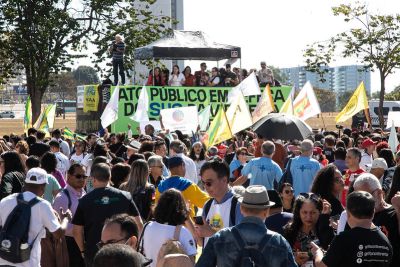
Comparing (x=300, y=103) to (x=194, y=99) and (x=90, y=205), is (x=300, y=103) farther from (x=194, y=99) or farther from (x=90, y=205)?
(x=90, y=205)

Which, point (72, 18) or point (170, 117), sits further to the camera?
point (72, 18)

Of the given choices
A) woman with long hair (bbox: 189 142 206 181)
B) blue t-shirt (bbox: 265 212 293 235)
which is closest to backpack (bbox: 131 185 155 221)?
blue t-shirt (bbox: 265 212 293 235)

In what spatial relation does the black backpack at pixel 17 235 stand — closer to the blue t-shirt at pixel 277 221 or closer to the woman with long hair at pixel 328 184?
the blue t-shirt at pixel 277 221

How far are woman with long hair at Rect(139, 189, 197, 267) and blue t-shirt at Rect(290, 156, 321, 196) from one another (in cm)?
432

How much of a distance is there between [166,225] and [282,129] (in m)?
7.17

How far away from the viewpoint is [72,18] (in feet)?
118

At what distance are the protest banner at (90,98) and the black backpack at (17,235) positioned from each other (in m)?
18.6

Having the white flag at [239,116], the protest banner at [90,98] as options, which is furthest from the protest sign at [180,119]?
the protest banner at [90,98]

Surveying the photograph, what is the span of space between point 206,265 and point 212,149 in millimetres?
8760

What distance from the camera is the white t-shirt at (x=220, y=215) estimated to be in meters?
7.17

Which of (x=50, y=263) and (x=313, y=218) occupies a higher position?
(x=313, y=218)

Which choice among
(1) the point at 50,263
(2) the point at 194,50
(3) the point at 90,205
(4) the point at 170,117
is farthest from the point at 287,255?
(2) the point at 194,50

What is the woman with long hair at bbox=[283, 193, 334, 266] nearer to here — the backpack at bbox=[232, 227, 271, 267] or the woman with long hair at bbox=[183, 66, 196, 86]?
the backpack at bbox=[232, 227, 271, 267]

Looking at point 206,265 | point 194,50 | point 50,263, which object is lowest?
point 50,263
